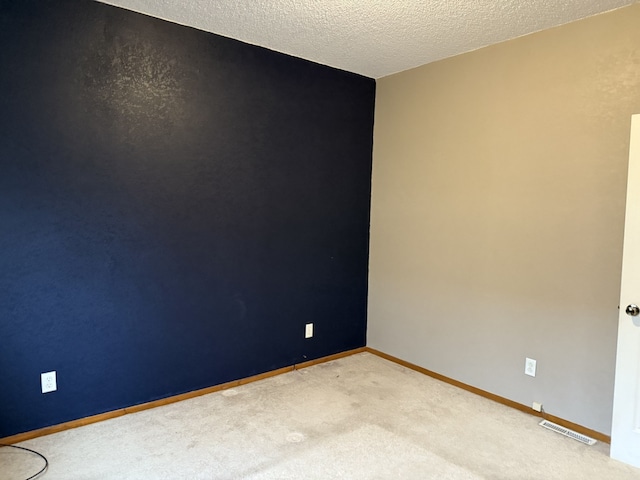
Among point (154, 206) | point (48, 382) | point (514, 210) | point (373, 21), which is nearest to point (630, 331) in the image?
point (514, 210)

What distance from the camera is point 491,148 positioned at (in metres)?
3.20

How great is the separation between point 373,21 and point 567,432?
2.93m

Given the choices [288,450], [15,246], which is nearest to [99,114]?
[15,246]

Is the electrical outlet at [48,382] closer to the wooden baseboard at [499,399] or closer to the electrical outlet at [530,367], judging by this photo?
the wooden baseboard at [499,399]

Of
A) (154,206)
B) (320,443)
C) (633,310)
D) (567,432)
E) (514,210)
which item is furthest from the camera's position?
(514,210)

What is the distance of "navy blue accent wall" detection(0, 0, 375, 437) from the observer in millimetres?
2482

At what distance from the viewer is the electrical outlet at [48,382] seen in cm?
257

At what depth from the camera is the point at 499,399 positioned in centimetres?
316

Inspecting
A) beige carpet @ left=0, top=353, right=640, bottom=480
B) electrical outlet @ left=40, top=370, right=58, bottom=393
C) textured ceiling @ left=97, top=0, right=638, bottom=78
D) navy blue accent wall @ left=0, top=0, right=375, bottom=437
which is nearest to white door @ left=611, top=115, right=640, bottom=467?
beige carpet @ left=0, top=353, right=640, bottom=480

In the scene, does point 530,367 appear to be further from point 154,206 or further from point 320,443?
point 154,206

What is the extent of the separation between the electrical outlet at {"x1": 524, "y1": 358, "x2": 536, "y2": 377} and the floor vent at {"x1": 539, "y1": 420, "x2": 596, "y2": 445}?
0.31 metres

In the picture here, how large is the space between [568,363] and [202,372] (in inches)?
100

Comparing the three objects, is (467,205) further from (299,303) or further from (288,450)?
(288,450)

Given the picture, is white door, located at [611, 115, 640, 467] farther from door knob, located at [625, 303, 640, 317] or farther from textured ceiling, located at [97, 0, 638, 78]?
textured ceiling, located at [97, 0, 638, 78]
